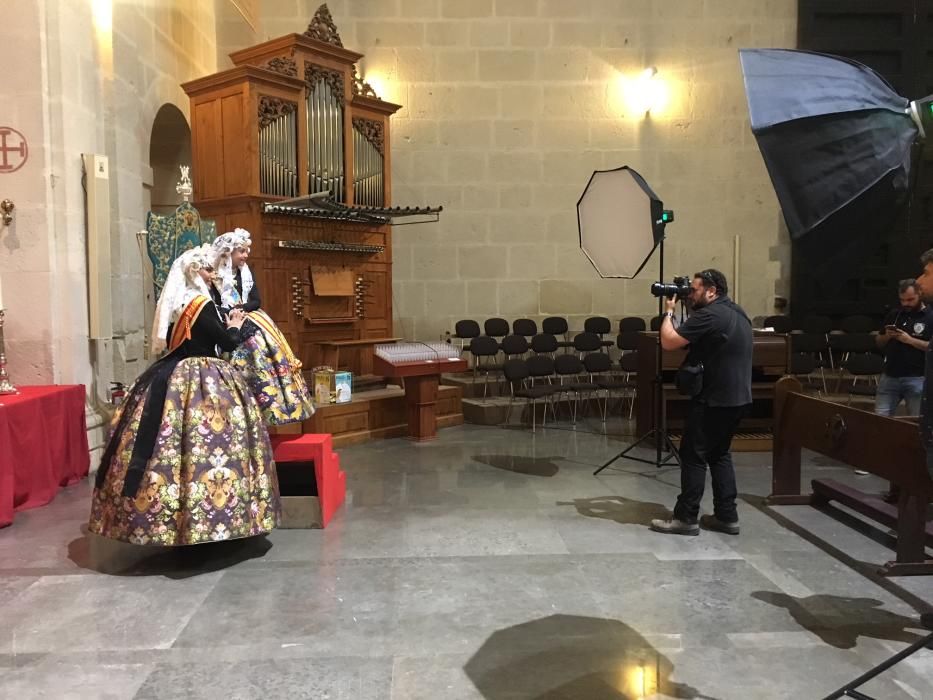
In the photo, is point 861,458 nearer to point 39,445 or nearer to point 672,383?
point 672,383

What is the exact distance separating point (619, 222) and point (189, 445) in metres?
3.46

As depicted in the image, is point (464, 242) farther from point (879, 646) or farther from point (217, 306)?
point (879, 646)

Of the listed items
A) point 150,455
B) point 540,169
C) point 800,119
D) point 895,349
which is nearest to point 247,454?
point 150,455

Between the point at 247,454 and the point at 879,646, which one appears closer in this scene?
the point at 879,646

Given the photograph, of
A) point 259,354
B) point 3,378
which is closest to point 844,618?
point 259,354

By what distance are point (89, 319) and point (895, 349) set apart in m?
6.30

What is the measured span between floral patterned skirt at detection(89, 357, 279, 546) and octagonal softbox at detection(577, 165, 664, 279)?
2.77m

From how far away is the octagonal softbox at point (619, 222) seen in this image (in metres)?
5.17

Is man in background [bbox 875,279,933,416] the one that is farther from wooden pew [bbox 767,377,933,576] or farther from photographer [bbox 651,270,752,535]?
photographer [bbox 651,270,752,535]

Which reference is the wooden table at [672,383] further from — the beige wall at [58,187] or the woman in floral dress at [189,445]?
the beige wall at [58,187]

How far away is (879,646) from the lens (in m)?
2.95

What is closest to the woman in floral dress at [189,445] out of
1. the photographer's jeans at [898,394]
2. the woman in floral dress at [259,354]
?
the woman in floral dress at [259,354]

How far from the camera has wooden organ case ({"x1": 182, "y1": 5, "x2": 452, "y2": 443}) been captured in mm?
7227

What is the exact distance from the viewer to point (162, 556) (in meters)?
4.03
